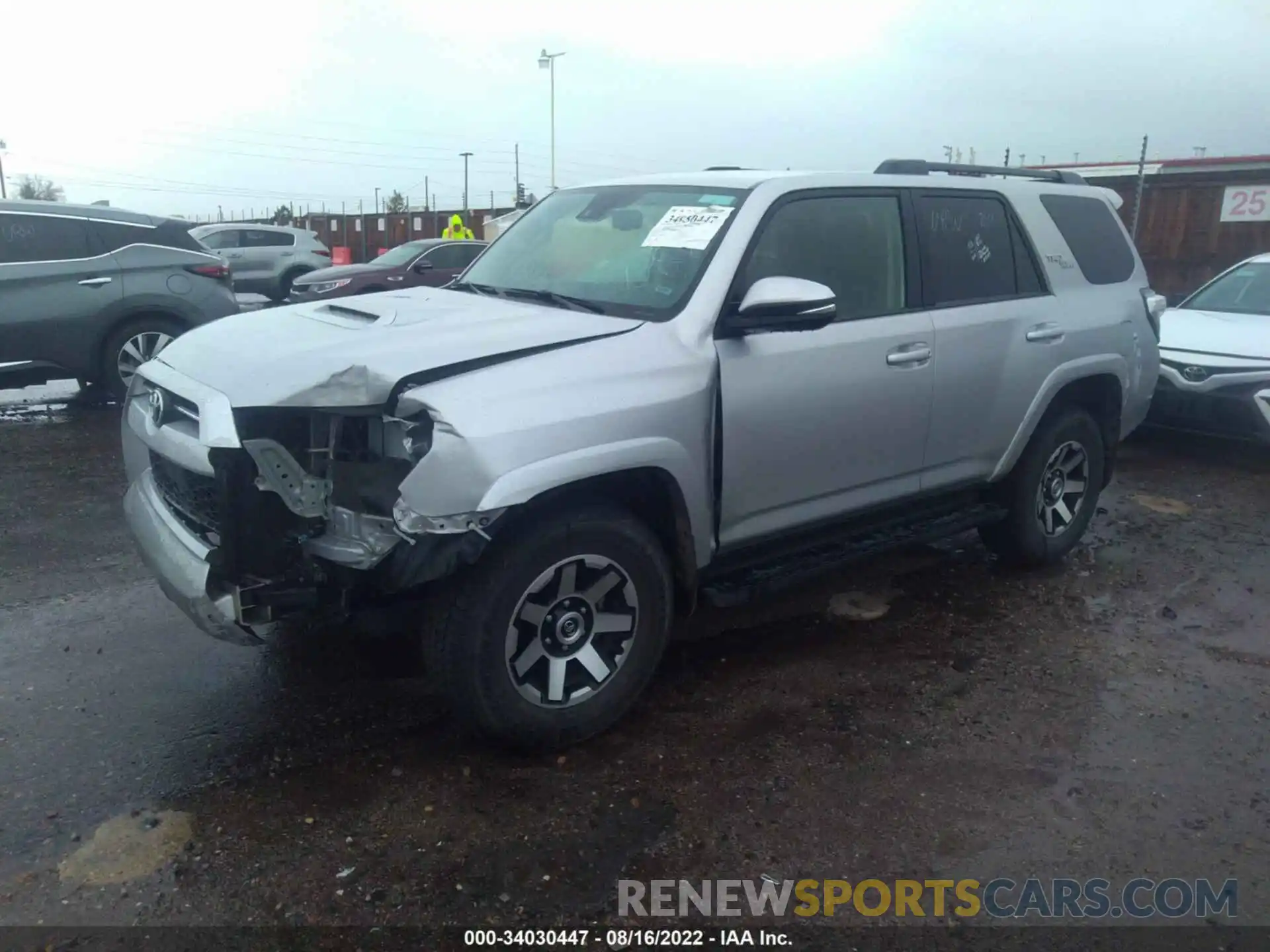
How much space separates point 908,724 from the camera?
11.8 feet

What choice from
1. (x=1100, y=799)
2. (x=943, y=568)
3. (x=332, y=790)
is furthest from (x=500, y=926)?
(x=943, y=568)

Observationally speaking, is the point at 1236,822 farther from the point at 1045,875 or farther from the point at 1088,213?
→ the point at 1088,213

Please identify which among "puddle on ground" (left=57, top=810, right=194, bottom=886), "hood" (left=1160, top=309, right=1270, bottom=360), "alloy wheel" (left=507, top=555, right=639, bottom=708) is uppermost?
"hood" (left=1160, top=309, right=1270, bottom=360)

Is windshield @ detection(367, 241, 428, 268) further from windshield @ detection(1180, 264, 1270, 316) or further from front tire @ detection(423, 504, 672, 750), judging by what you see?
front tire @ detection(423, 504, 672, 750)

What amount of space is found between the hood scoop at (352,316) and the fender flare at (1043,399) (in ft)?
9.36

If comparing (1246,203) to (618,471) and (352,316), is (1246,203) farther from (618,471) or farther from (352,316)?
(352,316)

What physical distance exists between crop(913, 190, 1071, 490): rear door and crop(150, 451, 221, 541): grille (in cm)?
283

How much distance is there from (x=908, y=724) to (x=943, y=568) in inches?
71.9

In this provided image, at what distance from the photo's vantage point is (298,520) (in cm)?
299

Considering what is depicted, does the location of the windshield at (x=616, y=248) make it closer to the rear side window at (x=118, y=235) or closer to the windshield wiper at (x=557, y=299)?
the windshield wiper at (x=557, y=299)

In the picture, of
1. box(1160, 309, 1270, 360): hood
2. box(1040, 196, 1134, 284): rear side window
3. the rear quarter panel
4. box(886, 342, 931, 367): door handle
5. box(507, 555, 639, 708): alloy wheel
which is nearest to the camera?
box(507, 555, 639, 708): alloy wheel

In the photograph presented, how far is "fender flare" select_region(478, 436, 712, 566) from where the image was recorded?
284cm

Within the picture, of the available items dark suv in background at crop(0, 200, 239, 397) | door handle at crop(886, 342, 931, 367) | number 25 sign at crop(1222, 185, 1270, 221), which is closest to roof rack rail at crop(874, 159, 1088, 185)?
door handle at crop(886, 342, 931, 367)

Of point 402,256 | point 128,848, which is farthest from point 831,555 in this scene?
point 402,256
